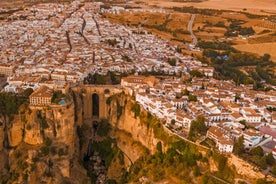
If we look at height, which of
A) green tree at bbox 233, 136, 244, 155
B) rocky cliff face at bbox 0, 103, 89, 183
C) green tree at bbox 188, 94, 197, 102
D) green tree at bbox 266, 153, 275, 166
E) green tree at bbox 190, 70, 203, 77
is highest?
green tree at bbox 190, 70, 203, 77

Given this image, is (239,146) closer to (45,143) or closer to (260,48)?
(45,143)

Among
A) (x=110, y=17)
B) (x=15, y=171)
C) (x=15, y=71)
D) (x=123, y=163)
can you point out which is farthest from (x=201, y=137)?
(x=110, y=17)

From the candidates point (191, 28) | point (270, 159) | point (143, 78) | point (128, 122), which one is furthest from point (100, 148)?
point (191, 28)

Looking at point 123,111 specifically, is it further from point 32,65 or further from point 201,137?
point 32,65

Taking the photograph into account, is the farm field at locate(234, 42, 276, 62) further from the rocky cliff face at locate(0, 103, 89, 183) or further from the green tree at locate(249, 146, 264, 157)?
the rocky cliff face at locate(0, 103, 89, 183)

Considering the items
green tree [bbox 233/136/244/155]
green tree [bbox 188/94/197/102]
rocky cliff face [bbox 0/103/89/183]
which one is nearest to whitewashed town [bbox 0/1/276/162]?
green tree [bbox 188/94/197/102]
